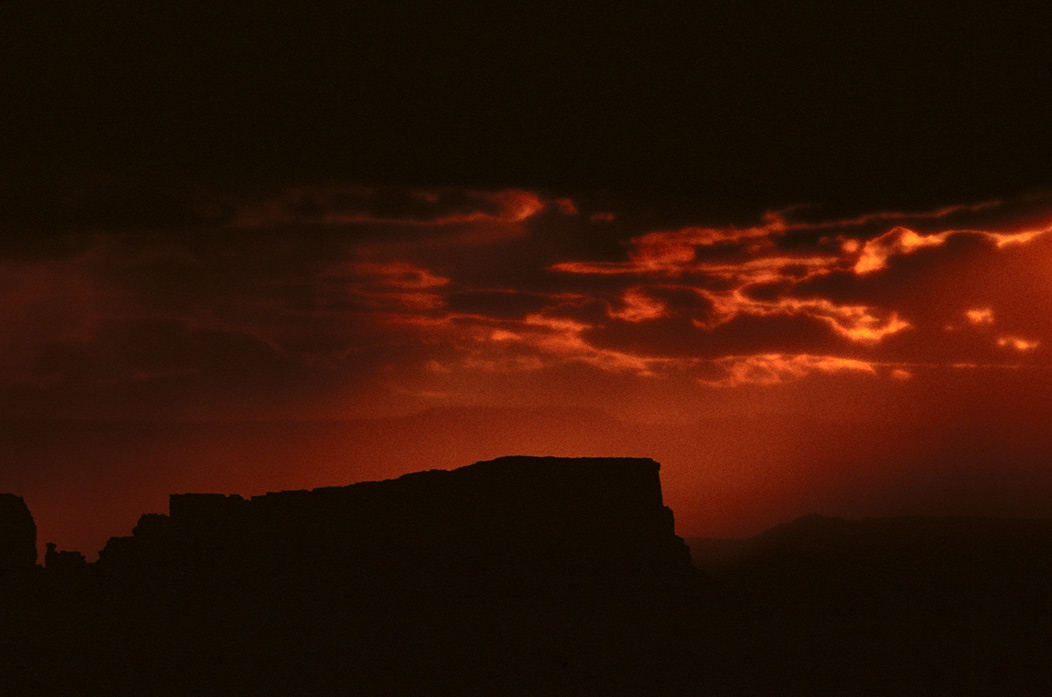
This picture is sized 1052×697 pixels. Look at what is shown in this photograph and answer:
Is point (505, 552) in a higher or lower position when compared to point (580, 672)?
higher

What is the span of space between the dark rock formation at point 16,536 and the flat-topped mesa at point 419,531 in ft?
25.0

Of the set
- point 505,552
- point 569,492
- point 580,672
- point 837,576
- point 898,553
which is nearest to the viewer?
point 580,672

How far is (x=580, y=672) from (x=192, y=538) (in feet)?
82.2

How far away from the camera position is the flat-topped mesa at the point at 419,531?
2685 inches

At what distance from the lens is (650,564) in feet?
240

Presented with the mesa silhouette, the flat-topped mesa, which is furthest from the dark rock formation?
the flat-topped mesa

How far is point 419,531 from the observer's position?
69062 mm

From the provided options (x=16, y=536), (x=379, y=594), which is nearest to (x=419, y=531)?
(x=379, y=594)

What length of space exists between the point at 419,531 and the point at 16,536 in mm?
28142

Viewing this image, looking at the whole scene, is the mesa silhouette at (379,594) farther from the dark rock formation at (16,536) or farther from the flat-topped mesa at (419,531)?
the dark rock formation at (16,536)

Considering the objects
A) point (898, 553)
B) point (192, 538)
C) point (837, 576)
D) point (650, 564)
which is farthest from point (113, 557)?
point (898, 553)

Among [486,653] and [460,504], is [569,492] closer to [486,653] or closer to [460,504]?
[460,504]

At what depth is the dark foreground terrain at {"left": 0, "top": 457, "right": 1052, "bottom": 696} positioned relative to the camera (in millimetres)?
62906

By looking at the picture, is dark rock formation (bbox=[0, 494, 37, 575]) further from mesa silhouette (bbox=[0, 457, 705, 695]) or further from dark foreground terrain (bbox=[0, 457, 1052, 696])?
mesa silhouette (bbox=[0, 457, 705, 695])
